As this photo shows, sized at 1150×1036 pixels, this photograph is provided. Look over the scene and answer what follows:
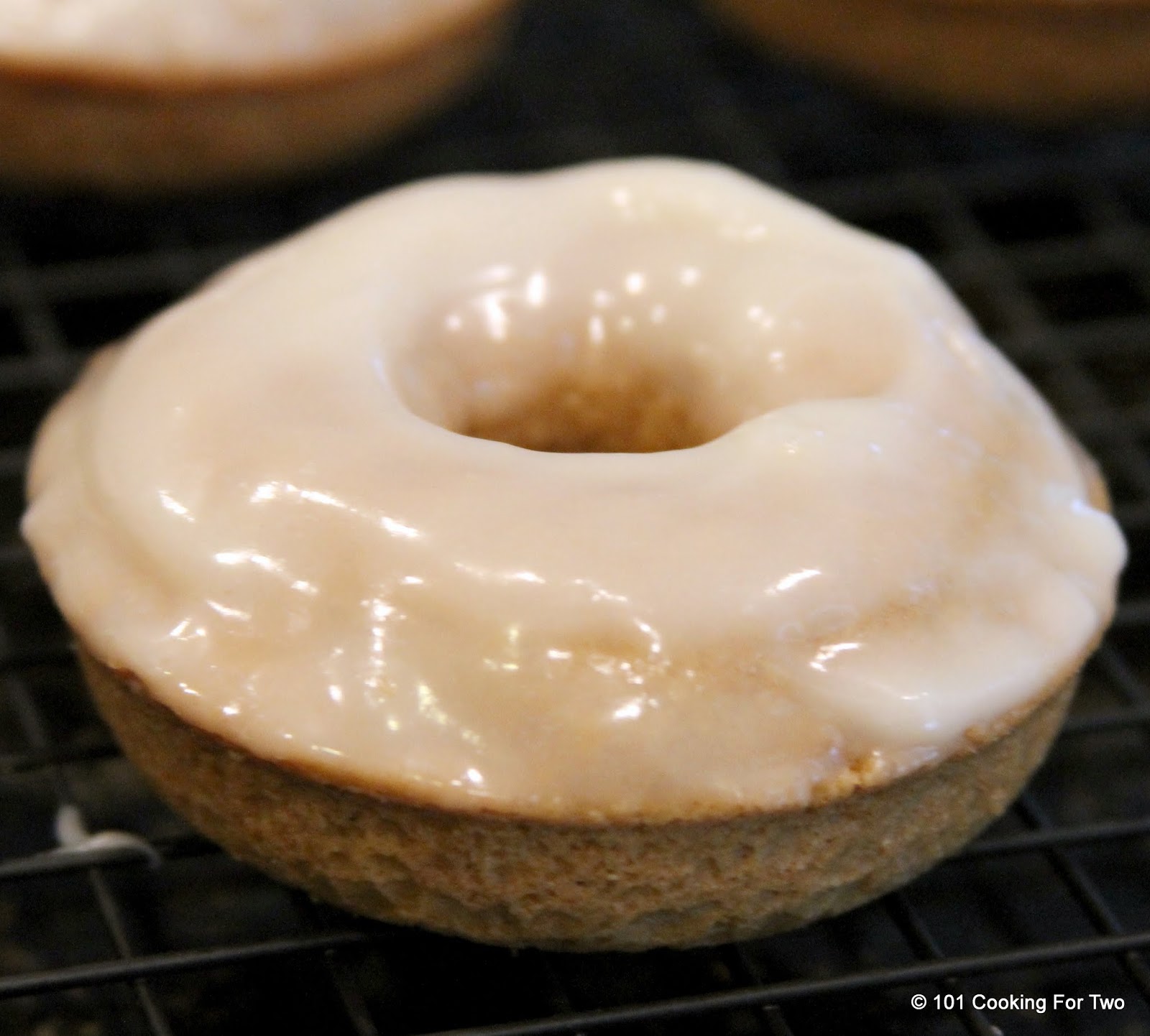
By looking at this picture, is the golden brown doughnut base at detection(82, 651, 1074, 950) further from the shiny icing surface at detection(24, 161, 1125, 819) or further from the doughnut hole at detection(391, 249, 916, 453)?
the doughnut hole at detection(391, 249, 916, 453)

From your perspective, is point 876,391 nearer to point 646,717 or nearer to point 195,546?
point 646,717

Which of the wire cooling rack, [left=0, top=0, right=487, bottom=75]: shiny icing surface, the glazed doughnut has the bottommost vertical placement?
the wire cooling rack

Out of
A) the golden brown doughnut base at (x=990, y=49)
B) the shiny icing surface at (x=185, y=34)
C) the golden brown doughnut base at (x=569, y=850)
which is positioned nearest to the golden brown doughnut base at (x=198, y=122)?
the shiny icing surface at (x=185, y=34)

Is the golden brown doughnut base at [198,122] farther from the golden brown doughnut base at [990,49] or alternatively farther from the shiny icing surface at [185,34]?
the golden brown doughnut base at [990,49]

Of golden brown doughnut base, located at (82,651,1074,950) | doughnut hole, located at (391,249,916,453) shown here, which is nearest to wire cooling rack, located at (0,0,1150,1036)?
golden brown doughnut base, located at (82,651,1074,950)

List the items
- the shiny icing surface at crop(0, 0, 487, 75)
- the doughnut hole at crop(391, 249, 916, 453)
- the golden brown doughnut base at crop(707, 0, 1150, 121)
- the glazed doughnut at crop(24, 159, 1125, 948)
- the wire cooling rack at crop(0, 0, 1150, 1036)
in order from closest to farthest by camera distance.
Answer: the glazed doughnut at crop(24, 159, 1125, 948) → the wire cooling rack at crop(0, 0, 1150, 1036) → the doughnut hole at crop(391, 249, 916, 453) → the shiny icing surface at crop(0, 0, 487, 75) → the golden brown doughnut base at crop(707, 0, 1150, 121)

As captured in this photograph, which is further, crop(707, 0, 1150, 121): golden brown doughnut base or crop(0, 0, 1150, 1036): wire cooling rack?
crop(707, 0, 1150, 121): golden brown doughnut base

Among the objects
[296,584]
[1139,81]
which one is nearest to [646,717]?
[296,584]
